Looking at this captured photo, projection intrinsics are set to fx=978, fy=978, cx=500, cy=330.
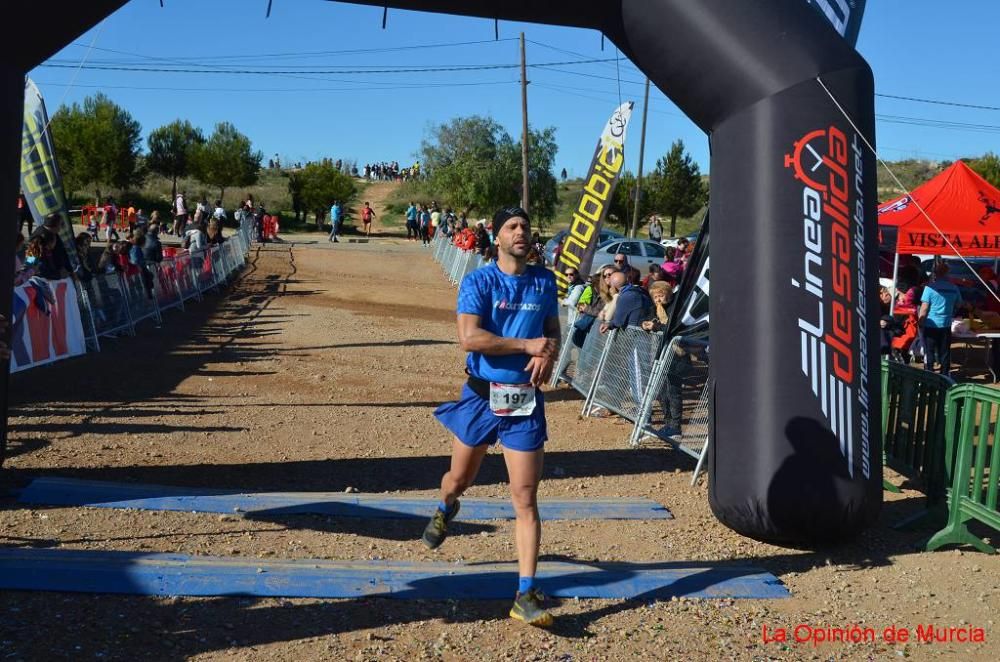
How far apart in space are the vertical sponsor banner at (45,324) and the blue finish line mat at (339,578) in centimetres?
599

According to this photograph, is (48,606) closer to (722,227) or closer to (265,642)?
(265,642)

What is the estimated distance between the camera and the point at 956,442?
6328 mm

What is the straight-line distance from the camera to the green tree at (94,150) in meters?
52.6

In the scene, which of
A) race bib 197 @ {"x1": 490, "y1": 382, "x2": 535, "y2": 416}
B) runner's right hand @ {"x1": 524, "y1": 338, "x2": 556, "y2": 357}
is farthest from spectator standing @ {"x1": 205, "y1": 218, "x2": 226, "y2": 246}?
runner's right hand @ {"x1": 524, "y1": 338, "x2": 556, "y2": 357}

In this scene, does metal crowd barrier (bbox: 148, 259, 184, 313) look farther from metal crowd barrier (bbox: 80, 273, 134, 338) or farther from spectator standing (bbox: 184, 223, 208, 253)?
spectator standing (bbox: 184, 223, 208, 253)

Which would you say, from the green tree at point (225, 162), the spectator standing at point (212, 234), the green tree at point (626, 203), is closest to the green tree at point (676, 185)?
the green tree at point (626, 203)

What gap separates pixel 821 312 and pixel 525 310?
205 cm

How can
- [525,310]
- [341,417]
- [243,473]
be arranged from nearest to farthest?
1. [525,310]
2. [243,473]
3. [341,417]

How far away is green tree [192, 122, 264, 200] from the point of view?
5900 centimetres

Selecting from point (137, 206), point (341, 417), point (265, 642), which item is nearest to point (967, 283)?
point (341, 417)

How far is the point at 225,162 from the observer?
5916cm

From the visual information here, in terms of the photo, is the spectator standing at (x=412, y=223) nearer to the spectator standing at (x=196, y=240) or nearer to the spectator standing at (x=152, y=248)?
the spectator standing at (x=196, y=240)

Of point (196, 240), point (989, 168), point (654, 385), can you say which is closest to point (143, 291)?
point (196, 240)

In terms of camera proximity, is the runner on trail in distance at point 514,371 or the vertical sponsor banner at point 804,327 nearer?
the runner on trail in distance at point 514,371
